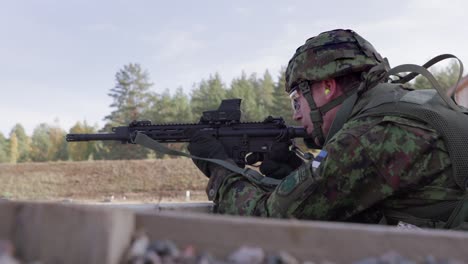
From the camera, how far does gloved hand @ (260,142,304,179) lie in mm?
3758

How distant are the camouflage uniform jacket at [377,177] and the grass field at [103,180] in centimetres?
1938

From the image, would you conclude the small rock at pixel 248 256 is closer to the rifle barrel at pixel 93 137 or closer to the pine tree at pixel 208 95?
the rifle barrel at pixel 93 137

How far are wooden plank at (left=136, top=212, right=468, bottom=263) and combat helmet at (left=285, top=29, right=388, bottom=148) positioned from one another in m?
1.97

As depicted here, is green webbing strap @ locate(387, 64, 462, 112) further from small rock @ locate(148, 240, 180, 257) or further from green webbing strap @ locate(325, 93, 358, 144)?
small rock @ locate(148, 240, 180, 257)

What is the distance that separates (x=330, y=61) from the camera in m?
3.01

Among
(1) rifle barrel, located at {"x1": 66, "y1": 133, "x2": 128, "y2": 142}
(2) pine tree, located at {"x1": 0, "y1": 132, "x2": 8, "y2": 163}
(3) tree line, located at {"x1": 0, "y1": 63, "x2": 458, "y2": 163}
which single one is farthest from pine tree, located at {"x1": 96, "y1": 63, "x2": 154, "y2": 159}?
(1) rifle barrel, located at {"x1": 66, "y1": 133, "x2": 128, "y2": 142}

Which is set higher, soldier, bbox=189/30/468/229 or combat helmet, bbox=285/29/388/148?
combat helmet, bbox=285/29/388/148

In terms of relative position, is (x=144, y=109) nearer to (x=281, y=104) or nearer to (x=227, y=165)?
(x=281, y=104)

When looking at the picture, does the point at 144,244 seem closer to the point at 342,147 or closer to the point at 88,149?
the point at 342,147

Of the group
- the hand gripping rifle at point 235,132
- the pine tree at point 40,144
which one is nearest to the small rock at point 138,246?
the hand gripping rifle at point 235,132

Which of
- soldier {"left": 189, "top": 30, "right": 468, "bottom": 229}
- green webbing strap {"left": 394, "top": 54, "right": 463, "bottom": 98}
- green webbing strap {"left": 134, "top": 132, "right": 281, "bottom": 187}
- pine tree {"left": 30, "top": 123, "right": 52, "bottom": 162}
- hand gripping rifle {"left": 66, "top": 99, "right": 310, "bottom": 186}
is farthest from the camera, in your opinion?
pine tree {"left": 30, "top": 123, "right": 52, "bottom": 162}

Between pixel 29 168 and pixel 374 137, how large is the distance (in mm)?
27196

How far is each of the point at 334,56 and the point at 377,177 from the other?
2.78ft

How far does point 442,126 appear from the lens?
2.50m
